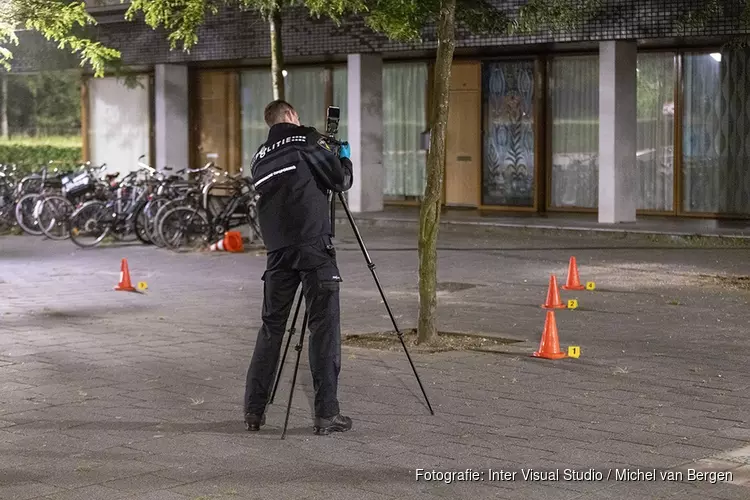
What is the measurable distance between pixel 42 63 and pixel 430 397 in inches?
920

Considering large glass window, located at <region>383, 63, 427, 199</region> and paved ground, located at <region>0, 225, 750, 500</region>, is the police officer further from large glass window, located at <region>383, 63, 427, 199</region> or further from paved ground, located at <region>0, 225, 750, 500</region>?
large glass window, located at <region>383, 63, 427, 199</region>

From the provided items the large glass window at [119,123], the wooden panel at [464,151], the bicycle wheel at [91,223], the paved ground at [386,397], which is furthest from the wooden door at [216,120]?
the paved ground at [386,397]

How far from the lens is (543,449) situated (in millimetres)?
6977

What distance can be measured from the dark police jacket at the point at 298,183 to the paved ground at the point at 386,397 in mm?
1194

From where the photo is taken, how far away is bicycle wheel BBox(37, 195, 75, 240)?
21.3 metres

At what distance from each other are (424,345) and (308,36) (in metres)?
15.4

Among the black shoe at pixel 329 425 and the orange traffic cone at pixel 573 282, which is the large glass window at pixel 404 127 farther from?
the black shoe at pixel 329 425

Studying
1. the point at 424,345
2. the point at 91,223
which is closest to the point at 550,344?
the point at 424,345

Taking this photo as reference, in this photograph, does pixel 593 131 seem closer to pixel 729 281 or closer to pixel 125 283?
pixel 729 281

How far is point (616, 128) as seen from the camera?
21.8 meters

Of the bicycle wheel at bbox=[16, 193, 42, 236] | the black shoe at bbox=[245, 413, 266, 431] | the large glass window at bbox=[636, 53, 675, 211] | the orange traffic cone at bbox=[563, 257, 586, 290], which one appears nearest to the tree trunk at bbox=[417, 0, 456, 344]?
the black shoe at bbox=[245, 413, 266, 431]

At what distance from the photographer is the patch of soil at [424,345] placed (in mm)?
10352

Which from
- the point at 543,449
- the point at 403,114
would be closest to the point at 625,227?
the point at 403,114

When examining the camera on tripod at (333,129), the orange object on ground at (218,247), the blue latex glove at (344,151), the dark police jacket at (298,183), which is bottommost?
the orange object on ground at (218,247)
